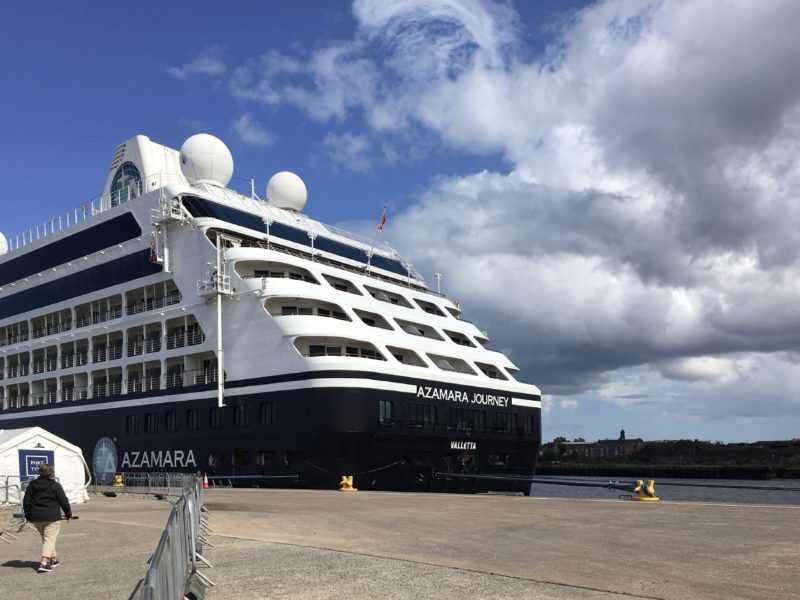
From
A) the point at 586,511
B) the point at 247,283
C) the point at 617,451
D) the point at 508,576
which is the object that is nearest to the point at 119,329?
the point at 247,283

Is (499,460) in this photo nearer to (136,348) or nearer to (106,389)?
(136,348)

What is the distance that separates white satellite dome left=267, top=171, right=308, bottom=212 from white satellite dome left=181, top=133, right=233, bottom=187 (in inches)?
146

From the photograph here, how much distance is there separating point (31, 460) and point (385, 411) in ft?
42.9

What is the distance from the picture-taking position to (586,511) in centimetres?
1769

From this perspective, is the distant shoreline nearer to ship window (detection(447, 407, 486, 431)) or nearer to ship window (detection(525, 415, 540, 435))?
ship window (detection(525, 415, 540, 435))

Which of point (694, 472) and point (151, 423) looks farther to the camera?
point (694, 472)

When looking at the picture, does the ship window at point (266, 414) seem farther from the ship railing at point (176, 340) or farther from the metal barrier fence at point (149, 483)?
the ship railing at point (176, 340)

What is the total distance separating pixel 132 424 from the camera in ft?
126

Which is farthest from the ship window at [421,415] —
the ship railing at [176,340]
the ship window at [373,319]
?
the ship railing at [176,340]

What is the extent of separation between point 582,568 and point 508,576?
1157 millimetres

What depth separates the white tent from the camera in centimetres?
2339

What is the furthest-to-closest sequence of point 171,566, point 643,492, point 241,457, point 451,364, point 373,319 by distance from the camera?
point 451,364
point 373,319
point 241,457
point 643,492
point 171,566

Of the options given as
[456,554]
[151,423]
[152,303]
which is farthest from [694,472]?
[456,554]

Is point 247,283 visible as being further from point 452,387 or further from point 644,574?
point 644,574
